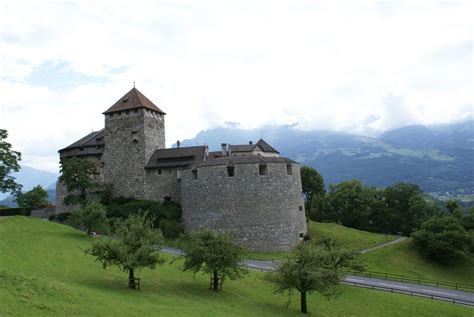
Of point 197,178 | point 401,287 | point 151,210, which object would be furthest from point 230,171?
point 401,287

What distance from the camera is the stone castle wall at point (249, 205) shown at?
1940 inches

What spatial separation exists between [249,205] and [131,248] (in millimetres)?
24434

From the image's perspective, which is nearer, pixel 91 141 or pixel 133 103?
pixel 133 103

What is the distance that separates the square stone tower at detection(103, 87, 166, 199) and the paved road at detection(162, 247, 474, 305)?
68.4ft

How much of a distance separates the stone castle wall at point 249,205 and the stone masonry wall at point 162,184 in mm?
6350

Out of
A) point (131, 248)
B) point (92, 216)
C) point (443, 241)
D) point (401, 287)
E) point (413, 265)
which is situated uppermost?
point (92, 216)

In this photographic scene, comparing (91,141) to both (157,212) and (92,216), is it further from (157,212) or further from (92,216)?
(92,216)

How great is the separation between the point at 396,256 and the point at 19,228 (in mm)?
39944

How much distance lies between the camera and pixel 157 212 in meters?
53.1

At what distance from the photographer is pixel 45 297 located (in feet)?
62.2

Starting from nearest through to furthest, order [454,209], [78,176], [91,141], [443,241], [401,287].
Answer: [401,287] → [443,241] → [78,176] → [91,141] → [454,209]

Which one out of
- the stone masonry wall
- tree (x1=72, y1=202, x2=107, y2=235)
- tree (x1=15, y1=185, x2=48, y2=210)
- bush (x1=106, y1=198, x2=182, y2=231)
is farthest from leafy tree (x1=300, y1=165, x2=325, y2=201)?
tree (x1=72, y1=202, x2=107, y2=235)

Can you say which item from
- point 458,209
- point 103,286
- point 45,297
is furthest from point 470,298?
point 458,209

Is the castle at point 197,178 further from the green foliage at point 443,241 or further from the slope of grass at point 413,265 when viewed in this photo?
the green foliage at point 443,241
